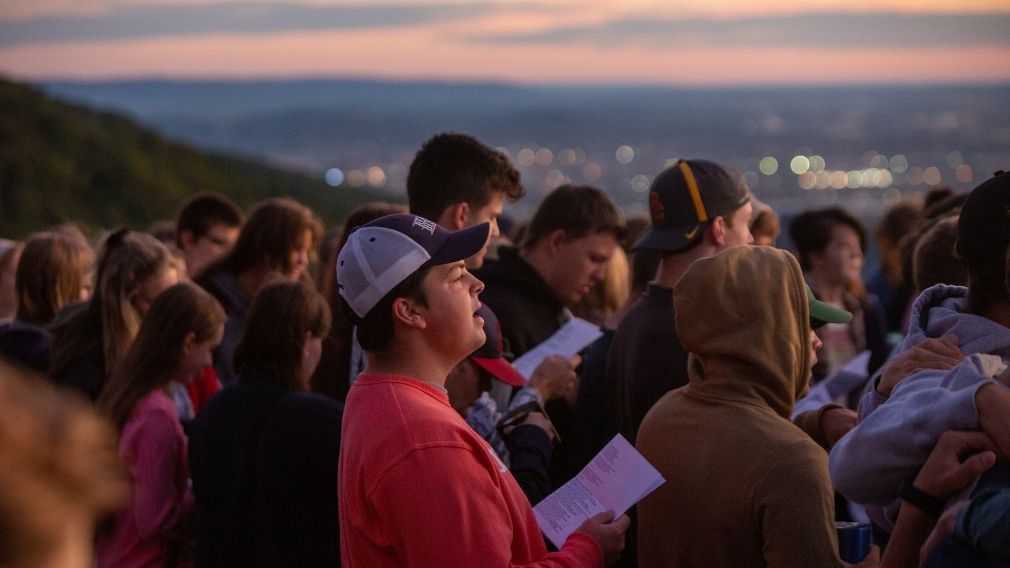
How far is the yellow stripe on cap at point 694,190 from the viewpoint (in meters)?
4.40

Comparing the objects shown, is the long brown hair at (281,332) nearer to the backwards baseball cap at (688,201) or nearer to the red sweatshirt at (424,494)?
the backwards baseball cap at (688,201)

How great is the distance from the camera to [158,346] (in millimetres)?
4852

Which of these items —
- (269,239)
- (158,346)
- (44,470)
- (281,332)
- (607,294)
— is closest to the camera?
(44,470)

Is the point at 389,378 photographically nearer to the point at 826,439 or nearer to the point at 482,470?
the point at 482,470

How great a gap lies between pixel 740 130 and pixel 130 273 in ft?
289

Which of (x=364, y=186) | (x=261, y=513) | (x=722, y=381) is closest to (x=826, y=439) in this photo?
(x=722, y=381)

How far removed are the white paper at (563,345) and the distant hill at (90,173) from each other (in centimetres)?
1805

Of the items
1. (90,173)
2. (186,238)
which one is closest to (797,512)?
(186,238)

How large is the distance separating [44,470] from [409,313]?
1.83m

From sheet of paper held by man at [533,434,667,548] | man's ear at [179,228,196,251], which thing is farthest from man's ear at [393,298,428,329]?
man's ear at [179,228,196,251]

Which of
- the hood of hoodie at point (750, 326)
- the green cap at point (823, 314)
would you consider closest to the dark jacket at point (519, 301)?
the green cap at point (823, 314)

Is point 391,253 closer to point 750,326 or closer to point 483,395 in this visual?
point 750,326

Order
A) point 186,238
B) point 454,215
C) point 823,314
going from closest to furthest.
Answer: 1. point 823,314
2. point 454,215
3. point 186,238

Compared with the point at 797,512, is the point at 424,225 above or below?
above
